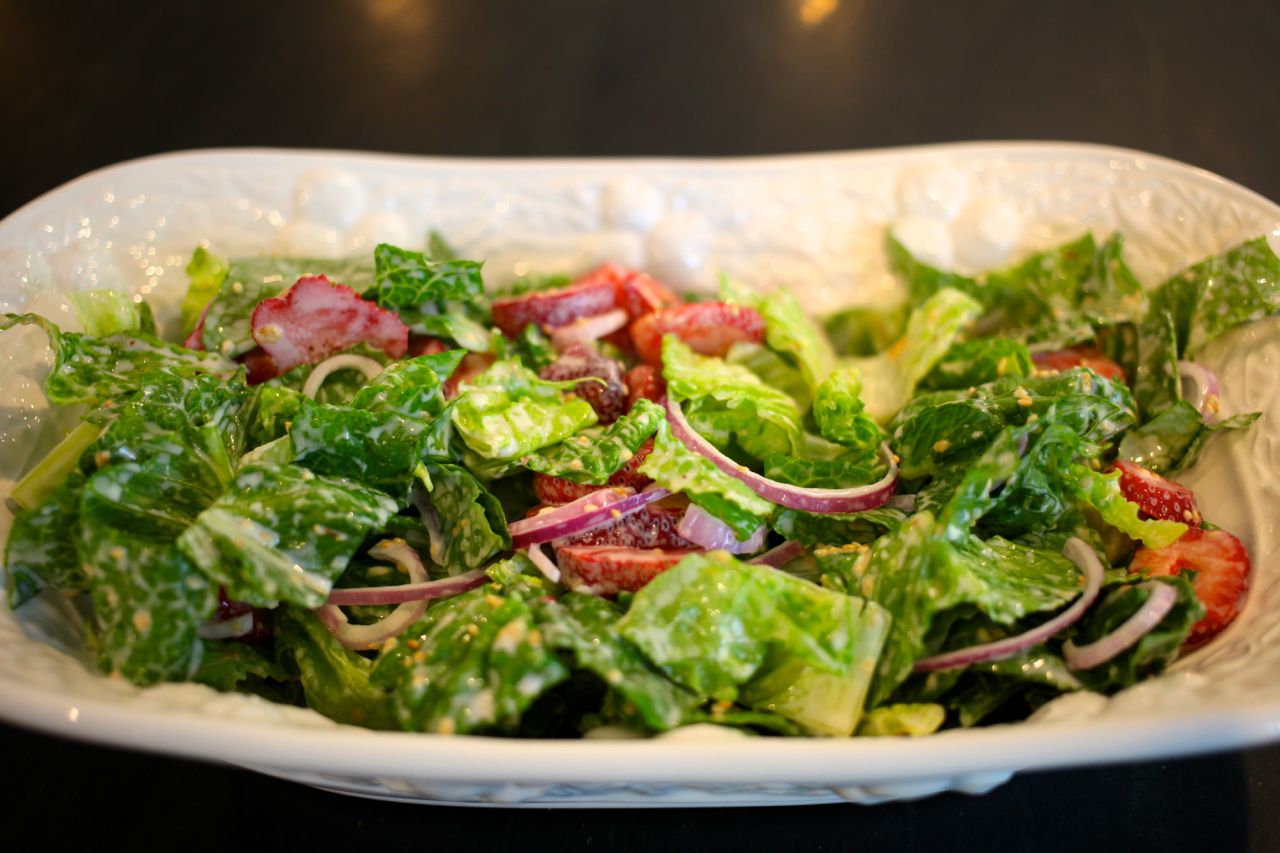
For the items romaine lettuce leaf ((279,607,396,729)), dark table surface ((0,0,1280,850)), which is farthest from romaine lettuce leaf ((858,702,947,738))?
dark table surface ((0,0,1280,850))

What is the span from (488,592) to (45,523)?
71cm

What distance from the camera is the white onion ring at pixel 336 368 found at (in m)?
1.75

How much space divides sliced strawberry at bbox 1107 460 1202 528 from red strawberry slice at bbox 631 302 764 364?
0.81 metres

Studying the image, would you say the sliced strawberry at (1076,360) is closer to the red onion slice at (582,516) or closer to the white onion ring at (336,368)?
the red onion slice at (582,516)

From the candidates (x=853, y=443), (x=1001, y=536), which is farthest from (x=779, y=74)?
(x=1001, y=536)

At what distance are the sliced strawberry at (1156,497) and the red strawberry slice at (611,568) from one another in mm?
861

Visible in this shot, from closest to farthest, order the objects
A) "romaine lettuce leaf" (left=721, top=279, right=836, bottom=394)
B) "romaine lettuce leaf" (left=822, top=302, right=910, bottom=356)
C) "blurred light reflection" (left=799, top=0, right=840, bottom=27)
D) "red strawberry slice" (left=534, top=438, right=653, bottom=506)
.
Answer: "red strawberry slice" (left=534, top=438, right=653, bottom=506) < "romaine lettuce leaf" (left=721, top=279, right=836, bottom=394) < "romaine lettuce leaf" (left=822, top=302, right=910, bottom=356) < "blurred light reflection" (left=799, top=0, right=840, bottom=27)

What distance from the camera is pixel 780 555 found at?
1597mm

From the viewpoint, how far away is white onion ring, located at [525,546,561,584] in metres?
1.52

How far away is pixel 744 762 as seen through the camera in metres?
1.11

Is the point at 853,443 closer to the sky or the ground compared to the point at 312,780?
closer to the sky

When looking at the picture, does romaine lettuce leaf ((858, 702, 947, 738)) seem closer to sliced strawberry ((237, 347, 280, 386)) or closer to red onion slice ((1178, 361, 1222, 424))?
red onion slice ((1178, 361, 1222, 424))

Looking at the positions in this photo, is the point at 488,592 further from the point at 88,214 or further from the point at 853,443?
the point at 88,214

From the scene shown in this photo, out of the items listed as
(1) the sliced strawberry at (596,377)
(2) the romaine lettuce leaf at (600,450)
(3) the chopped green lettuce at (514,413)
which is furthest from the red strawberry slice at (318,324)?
(2) the romaine lettuce leaf at (600,450)
